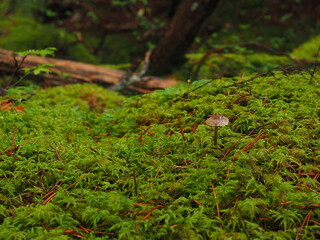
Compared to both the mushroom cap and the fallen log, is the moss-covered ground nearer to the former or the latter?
the mushroom cap

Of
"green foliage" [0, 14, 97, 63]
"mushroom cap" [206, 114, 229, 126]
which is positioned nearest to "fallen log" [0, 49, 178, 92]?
"green foliage" [0, 14, 97, 63]

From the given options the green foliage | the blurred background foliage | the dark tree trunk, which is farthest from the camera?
the blurred background foliage

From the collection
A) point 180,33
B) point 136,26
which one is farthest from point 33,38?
point 180,33

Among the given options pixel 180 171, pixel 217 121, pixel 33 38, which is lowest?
pixel 33 38

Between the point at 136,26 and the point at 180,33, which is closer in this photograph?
the point at 180,33

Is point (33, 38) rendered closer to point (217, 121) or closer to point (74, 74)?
point (74, 74)

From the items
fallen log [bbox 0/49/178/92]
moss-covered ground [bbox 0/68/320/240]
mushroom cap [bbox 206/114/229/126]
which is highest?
mushroom cap [bbox 206/114/229/126]

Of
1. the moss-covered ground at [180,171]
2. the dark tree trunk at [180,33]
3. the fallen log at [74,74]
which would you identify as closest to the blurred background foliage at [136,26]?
the fallen log at [74,74]

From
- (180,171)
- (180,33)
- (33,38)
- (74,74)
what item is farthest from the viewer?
(33,38)
